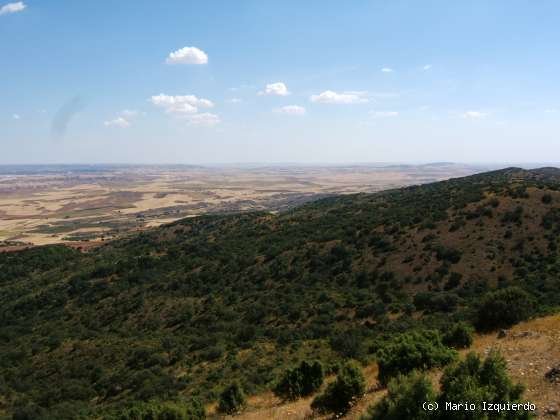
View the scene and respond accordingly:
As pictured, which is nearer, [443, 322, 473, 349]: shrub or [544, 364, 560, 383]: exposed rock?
[544, 364, 560, 383]: exposed rock

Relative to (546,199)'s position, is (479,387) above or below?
below

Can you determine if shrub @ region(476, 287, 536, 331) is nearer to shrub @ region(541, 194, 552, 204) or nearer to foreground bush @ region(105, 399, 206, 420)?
foreground bush @ region(105, 399, 206, 420)

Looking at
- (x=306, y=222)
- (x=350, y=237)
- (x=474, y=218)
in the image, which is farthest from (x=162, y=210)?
(x=474, y=218)

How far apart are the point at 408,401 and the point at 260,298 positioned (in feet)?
87.8

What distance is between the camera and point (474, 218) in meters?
38.2

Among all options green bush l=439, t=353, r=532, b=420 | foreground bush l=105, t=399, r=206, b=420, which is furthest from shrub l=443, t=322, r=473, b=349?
foreground bush l=105, t=399, r=206, b=420

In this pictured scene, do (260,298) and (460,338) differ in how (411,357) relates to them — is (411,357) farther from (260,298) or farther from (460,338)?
(260,298)

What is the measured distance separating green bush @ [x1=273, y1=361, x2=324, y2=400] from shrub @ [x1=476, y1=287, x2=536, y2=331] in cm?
841

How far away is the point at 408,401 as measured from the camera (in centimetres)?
735

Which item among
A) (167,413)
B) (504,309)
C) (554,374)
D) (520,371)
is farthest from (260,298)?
(554,374)

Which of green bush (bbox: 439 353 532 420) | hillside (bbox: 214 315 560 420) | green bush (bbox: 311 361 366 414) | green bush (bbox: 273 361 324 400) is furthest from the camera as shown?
green bush (bbox: 273 361 324 400)

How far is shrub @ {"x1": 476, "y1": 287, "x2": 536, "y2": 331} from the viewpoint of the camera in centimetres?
1611

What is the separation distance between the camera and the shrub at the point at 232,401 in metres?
14.1

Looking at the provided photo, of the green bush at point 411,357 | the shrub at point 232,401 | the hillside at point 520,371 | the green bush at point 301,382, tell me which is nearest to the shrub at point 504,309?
the hillside at point 520,371
